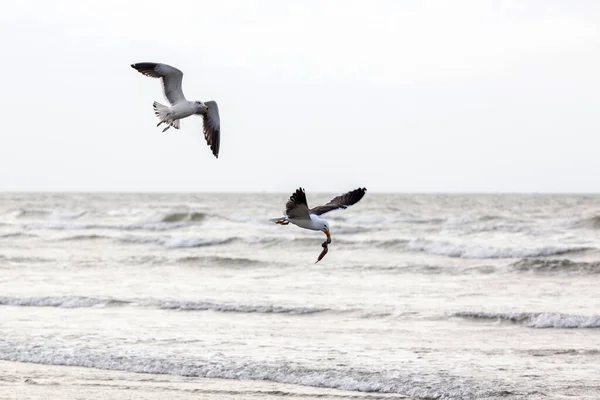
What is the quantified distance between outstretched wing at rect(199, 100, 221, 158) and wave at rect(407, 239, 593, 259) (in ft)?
53.0

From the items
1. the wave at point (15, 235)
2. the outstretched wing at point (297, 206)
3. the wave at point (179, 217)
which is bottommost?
the wave at point (15, 235)

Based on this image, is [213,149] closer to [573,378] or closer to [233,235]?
[573,378]

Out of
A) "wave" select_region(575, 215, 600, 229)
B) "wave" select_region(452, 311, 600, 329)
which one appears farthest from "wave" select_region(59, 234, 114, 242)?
"wave" select_region(452, 311, 600, 329)

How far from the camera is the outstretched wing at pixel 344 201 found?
26.7ft

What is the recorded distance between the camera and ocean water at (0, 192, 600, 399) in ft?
30.7

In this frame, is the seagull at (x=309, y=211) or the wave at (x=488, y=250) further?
the wave at (x=488, y=250)

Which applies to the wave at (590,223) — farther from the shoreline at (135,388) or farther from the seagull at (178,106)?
the seagull at (178,106)

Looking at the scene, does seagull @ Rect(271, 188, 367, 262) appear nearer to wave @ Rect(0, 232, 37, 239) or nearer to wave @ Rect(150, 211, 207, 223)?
wave @ Rect(0, 232, 37, 239)

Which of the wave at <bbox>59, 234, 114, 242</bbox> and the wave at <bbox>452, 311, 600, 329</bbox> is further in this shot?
the wave at <bbox>59, 234, 114, 242</bbox>

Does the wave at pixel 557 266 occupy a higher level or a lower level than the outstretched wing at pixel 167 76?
lower

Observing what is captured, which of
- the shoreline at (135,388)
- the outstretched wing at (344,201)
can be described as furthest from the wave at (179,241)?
the outstretched wing at (344,201)

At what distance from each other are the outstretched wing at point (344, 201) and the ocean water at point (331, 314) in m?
1.79

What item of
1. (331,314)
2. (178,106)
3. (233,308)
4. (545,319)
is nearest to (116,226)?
(233,308)

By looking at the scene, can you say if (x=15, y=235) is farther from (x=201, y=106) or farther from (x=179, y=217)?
(x=201, y=106)
